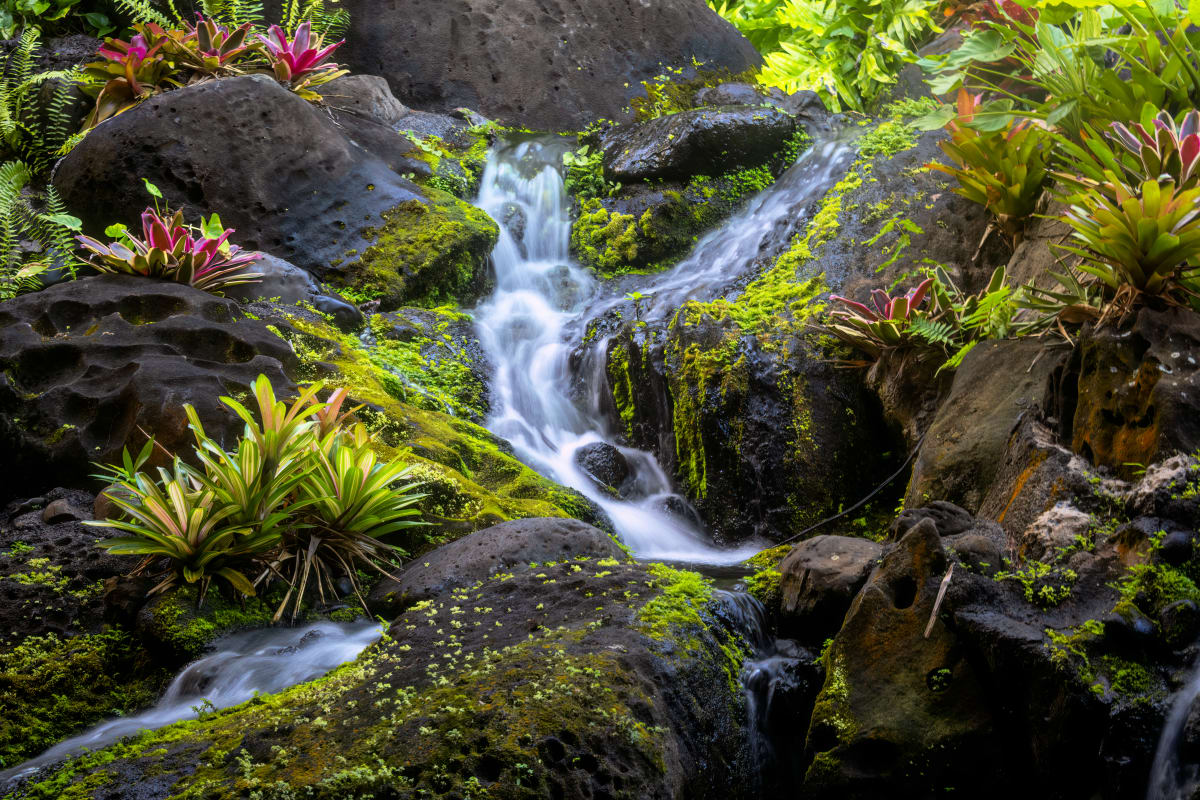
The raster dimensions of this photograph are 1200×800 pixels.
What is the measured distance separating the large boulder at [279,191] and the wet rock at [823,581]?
4.43 metres

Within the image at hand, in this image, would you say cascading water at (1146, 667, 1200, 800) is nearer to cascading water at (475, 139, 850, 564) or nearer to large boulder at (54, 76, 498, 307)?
cascading water at (475, 139, 850, 564)

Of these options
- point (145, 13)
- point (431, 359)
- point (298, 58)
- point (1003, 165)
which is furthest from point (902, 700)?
point (145, 13)

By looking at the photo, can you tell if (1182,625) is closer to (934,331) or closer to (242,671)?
(934,331)

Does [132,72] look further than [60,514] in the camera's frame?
Yes

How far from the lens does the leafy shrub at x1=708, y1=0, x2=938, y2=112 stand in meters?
9.28

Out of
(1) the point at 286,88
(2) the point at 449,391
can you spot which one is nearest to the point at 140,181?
(1) the point at 286,88

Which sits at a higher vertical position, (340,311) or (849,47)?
(849,47)

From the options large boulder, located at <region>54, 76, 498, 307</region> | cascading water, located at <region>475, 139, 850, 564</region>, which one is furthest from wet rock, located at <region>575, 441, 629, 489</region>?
large boulder, located at <region>54, 76, 498, 307</region>

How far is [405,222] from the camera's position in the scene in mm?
7309

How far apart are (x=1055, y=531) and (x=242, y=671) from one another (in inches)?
120

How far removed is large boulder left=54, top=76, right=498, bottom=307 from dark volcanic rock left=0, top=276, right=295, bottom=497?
2124 mm

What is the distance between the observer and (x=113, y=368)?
424 cm

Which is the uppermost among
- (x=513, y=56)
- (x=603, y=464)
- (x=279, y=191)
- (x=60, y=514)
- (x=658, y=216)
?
(x=513, y=56)

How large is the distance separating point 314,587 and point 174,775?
1.45m
